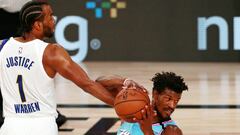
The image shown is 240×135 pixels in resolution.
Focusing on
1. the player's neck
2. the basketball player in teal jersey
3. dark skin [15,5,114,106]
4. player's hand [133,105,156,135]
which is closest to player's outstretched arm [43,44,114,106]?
dark skin [15,5,114,106]

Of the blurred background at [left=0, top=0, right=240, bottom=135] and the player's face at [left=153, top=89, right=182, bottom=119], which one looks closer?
Answer: the player's face at [left=153, top=89, right=182, bottom=119]

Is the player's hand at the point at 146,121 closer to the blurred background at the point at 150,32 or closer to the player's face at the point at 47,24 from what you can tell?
the player's face at the point at 47,24

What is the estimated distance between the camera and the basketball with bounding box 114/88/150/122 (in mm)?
3328

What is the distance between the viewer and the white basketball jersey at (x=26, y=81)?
3.59 m

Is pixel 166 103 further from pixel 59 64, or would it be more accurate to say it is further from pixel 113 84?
pixel 59 64

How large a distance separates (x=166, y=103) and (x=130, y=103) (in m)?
0.26

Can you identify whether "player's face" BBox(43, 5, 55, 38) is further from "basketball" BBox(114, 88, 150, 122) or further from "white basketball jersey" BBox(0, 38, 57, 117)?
"basketball" BBox(114, 88, 150, 122)

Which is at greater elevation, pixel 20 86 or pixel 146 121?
pixel 20 86

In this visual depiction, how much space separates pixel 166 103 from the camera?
351 centimetres

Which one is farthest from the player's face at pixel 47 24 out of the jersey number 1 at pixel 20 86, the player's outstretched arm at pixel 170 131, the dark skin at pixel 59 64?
the player's outstretched arm at pixel 170 131

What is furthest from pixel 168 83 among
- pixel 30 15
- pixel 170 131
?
pixel 30 15

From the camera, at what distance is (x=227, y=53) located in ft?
42.0

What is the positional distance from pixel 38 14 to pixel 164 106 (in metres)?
0.89

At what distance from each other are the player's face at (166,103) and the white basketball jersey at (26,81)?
2.03ft
